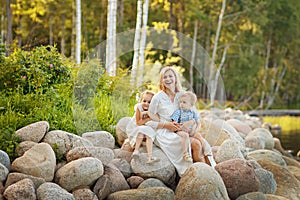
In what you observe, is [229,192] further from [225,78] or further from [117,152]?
[225,78]

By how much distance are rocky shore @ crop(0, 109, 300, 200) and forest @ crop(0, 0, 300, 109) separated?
1085 cm

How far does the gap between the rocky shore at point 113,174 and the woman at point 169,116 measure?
0.10 metres

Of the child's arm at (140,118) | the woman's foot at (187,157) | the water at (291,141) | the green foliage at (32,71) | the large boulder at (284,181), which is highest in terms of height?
the green foliage at (32,71)

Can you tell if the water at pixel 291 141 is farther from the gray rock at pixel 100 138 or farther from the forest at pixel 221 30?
the gray rock at pixel 100 138

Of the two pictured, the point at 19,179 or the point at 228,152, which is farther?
the point at 228,152

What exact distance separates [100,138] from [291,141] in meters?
8.45

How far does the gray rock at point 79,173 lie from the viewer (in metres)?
5.82

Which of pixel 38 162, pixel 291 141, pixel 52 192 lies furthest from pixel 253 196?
pixel 291 141

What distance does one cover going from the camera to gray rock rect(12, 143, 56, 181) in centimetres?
584

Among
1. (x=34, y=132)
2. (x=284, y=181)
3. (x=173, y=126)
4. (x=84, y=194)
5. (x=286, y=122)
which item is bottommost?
(x=286, y=122)

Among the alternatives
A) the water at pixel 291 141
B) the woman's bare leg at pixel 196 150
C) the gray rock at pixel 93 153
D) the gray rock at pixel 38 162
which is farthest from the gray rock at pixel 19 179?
the water at pixel 291 141

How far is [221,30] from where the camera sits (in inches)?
973

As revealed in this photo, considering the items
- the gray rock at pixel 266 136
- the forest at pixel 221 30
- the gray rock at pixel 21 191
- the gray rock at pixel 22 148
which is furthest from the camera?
the forest at pixel 221 30

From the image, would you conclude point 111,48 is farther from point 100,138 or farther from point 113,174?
point 113,174
